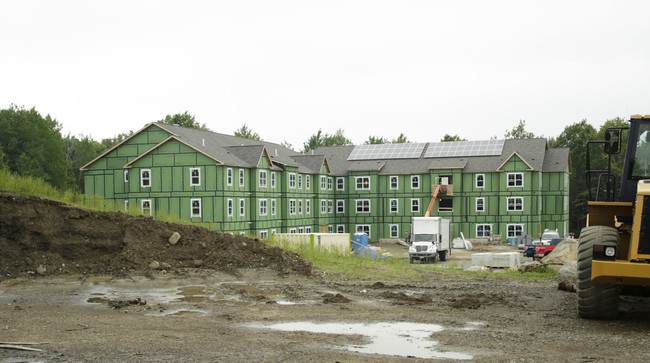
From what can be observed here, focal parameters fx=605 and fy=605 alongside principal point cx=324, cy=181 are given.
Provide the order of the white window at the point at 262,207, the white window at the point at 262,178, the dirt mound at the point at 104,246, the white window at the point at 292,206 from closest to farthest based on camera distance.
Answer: the dirt mound at the point at 104,246
the white window at the point at 262,178
the white window at the point at 262,207
the white window at the point at 292,206

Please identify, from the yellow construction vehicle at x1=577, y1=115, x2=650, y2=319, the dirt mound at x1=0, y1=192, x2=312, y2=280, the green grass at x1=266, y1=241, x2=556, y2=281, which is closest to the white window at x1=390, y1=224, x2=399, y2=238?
the green grass at x1=266, y1=241, x2=556, y2=281

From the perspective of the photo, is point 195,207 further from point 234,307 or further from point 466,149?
point 234,307

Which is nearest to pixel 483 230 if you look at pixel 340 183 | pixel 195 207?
pixel 340 183

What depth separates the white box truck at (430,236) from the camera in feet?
121

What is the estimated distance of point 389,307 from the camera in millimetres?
14258

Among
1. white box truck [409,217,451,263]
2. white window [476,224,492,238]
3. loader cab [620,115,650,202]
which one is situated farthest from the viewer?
white window [476,224,492,238]

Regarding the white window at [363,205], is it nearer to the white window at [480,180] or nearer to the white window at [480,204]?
the white window at [480,204]

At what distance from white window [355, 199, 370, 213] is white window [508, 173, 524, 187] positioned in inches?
568

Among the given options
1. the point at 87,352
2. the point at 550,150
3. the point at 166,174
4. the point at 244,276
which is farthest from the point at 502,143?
the point at 87,352

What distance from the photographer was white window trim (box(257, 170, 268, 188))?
49.3 m

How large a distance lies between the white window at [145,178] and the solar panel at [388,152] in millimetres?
25676

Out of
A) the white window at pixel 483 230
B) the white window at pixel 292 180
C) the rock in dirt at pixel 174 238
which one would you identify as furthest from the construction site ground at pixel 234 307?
the white window at pixel 483 230

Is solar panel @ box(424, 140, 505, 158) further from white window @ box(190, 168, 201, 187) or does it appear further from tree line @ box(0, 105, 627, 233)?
white window @ box(190, 168, 201, 187)

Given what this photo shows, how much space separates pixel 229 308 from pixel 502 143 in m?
53.1
